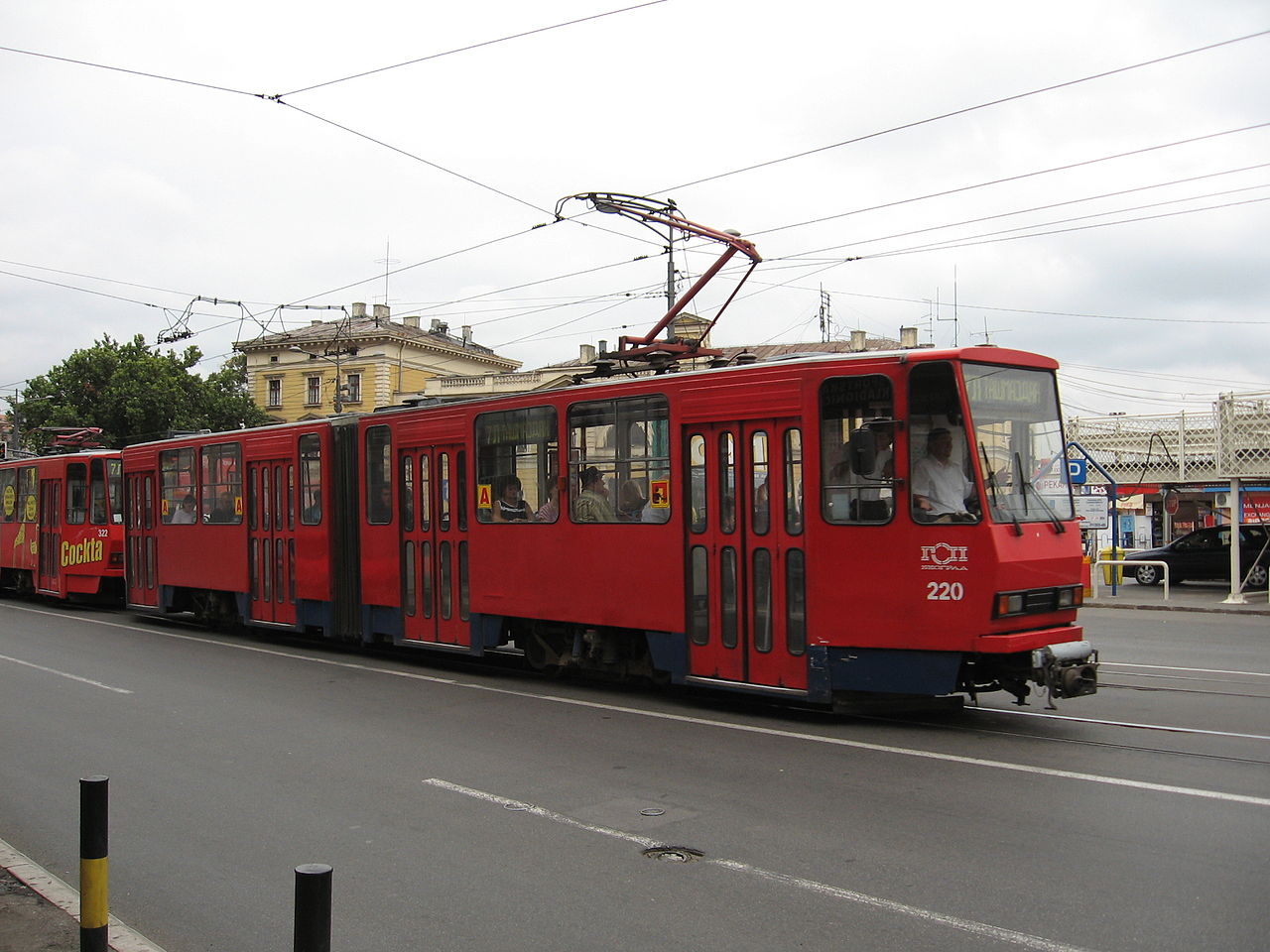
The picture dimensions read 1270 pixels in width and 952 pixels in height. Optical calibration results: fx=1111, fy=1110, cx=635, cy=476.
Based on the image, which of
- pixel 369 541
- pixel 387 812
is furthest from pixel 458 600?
pixel 387 812

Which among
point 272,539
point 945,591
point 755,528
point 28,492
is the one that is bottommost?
point 945,591

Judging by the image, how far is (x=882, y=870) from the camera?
553 centimetres

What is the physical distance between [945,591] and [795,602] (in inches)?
51.3

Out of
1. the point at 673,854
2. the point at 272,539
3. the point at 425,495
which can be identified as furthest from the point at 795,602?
the point at 272,539

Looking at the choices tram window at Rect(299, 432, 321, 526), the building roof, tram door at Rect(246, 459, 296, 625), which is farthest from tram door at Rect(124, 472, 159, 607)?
the building roof

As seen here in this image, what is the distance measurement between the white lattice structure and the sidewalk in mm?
2735

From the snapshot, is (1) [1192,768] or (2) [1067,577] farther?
(2) [1067,577]

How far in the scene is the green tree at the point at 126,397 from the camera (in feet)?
159

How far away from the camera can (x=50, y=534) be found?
79.5 ft

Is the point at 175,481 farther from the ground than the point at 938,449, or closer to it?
farther from the ground

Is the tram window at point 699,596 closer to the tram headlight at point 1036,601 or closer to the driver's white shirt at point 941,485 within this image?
the driver's white shirt at point 941,485

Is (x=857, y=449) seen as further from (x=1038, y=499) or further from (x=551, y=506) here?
(x=551, y=506)

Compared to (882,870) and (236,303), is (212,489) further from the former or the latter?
(882,870)

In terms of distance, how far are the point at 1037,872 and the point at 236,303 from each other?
25.1 metres
